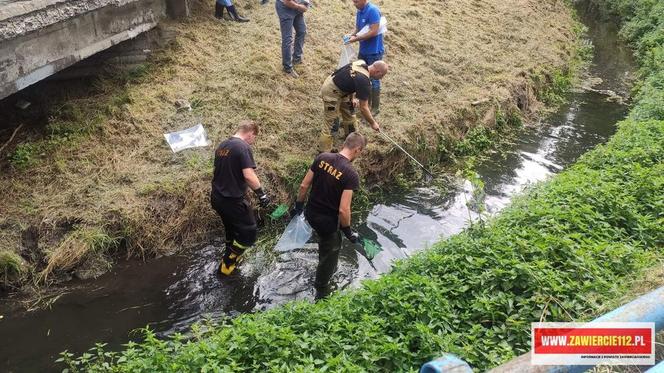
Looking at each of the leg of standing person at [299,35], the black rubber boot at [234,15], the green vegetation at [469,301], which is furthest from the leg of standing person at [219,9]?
the green vegetation at [469,301]

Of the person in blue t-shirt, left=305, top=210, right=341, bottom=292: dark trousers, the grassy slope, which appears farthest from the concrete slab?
left=305, top=210, right=341, bottom=292: dark trousers

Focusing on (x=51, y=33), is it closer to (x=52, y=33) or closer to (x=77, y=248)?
(x=52, y=33)

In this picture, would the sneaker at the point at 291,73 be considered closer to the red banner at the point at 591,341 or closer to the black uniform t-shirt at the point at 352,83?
the black uniform t-shirt at the point at 352,83

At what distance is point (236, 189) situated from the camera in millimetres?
5551

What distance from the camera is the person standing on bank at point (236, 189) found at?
17.9ft

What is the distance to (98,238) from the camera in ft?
19.1

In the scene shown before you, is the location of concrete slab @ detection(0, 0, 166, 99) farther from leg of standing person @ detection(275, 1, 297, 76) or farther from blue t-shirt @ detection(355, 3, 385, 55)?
blue t-shirt @ detection(355, 3, 385, 55)

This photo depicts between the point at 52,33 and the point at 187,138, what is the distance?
6.92 feet

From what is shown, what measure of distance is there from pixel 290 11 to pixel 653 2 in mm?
14889

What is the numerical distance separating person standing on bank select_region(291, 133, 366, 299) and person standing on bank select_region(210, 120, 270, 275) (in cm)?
60

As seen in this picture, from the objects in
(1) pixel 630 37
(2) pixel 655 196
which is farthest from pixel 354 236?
(1) pixel 630 37

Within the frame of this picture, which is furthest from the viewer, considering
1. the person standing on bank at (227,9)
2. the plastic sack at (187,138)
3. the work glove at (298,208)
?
the person standing on bank at (227,9)

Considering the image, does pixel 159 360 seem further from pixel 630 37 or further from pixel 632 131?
pixel 630 37

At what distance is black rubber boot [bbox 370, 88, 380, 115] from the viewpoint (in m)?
8.47
